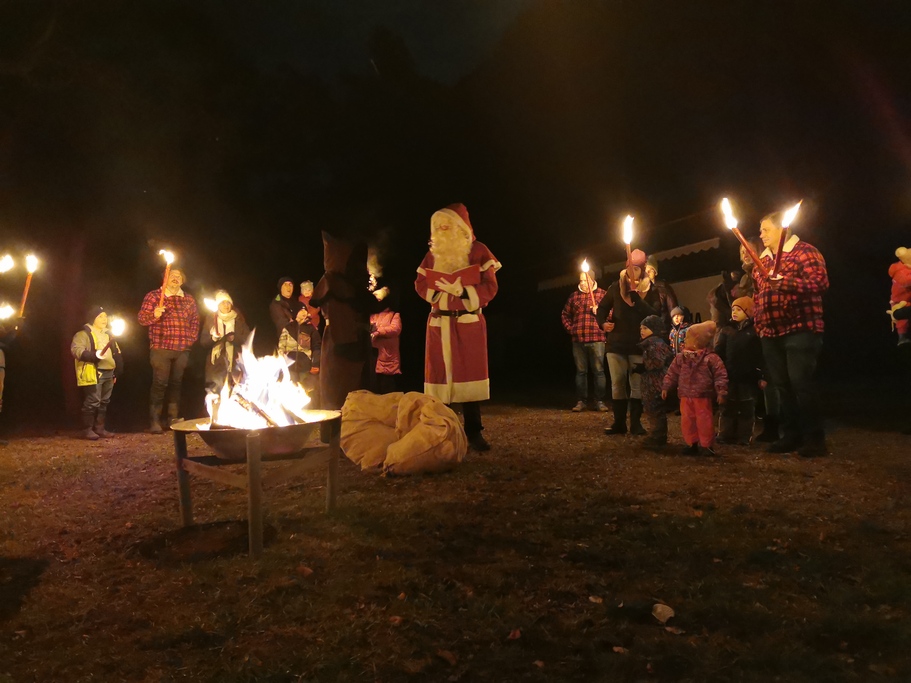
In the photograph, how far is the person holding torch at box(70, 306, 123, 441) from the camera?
24.4 ft

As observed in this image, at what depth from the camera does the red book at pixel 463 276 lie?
605cm

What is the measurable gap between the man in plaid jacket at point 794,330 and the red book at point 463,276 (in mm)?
2620

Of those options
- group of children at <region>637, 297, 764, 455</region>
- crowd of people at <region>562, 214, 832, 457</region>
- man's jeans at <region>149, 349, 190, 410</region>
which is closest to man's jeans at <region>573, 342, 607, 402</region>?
crowd of people at <region>562, 214, 832, 457</region>

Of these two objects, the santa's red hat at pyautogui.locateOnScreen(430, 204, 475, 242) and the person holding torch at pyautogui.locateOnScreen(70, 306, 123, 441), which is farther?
the person holding torch at pyautogui.locateOnScreen(70, 306, 123, 441)

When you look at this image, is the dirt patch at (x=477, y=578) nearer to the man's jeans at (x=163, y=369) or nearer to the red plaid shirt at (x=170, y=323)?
the man's jeans at (x=163, y=369)

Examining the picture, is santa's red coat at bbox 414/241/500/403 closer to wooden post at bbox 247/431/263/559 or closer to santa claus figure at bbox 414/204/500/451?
santa claus figure at bbox 414/204/500/451

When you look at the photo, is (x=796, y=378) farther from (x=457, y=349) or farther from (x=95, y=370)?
(x=95, y=370)

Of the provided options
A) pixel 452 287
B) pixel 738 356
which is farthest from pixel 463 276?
pixel 738 356

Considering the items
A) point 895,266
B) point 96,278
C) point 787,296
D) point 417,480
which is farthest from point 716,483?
point 96,278

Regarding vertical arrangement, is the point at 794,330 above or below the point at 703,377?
above

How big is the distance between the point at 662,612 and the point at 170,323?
7239mm

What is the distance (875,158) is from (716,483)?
347 inches

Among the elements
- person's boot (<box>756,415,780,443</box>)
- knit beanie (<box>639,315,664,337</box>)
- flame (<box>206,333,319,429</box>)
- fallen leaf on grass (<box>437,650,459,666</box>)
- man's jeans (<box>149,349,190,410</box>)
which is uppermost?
knit beanie (<box>639,315,664,337</box>)

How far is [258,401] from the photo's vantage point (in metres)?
3.80
